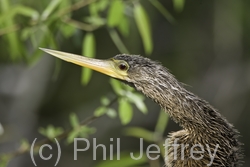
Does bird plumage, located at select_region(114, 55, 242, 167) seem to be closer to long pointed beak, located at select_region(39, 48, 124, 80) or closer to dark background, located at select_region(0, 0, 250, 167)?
long pointed beak, located at select_region(39, 48, 124, 80)

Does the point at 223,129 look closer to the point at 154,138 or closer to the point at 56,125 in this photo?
the point at 154,138

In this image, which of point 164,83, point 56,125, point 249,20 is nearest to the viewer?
point 164,83

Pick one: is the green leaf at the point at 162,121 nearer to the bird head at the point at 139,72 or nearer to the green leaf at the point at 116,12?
the green leaf at the point at 116,12

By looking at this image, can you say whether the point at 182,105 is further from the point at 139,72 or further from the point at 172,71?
the point at 172,71

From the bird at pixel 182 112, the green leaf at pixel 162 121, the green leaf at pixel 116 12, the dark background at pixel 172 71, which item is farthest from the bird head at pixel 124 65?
the dark background at pixel 172 71

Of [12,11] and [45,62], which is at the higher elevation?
[45,62]

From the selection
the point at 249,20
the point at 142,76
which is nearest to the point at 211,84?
the point at 249,20
